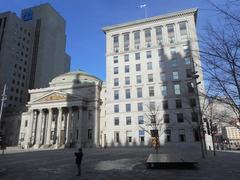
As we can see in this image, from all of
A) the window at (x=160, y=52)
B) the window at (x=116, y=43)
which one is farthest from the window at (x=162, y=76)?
the window at (x=116, y=43)

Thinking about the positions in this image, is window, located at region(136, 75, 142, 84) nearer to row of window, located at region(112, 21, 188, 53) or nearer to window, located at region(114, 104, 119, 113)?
window, located at region(114, 104, 119, 113)

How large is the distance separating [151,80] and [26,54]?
6975 centimetres

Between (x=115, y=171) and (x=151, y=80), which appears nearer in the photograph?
(x=115, y=171)

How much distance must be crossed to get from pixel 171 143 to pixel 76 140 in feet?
86.9

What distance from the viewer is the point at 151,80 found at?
56.8 metres

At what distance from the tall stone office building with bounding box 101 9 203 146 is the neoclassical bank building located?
17.5 feet

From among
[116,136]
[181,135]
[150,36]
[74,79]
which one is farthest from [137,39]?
[181,135]

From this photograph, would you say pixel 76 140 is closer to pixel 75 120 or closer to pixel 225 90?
pixel 75 120

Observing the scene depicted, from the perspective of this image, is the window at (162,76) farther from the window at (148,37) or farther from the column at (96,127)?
the column at (96,127)

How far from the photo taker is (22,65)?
96.1 m

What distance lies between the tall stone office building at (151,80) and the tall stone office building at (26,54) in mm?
41713

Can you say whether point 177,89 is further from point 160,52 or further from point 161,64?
point 160,52

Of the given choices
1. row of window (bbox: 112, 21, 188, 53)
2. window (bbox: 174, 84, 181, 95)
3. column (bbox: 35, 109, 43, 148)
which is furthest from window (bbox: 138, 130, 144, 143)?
column (bbox: 35, 109, 43, 148)

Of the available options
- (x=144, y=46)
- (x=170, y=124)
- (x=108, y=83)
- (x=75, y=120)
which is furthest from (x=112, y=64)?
(x=170, y=124)
